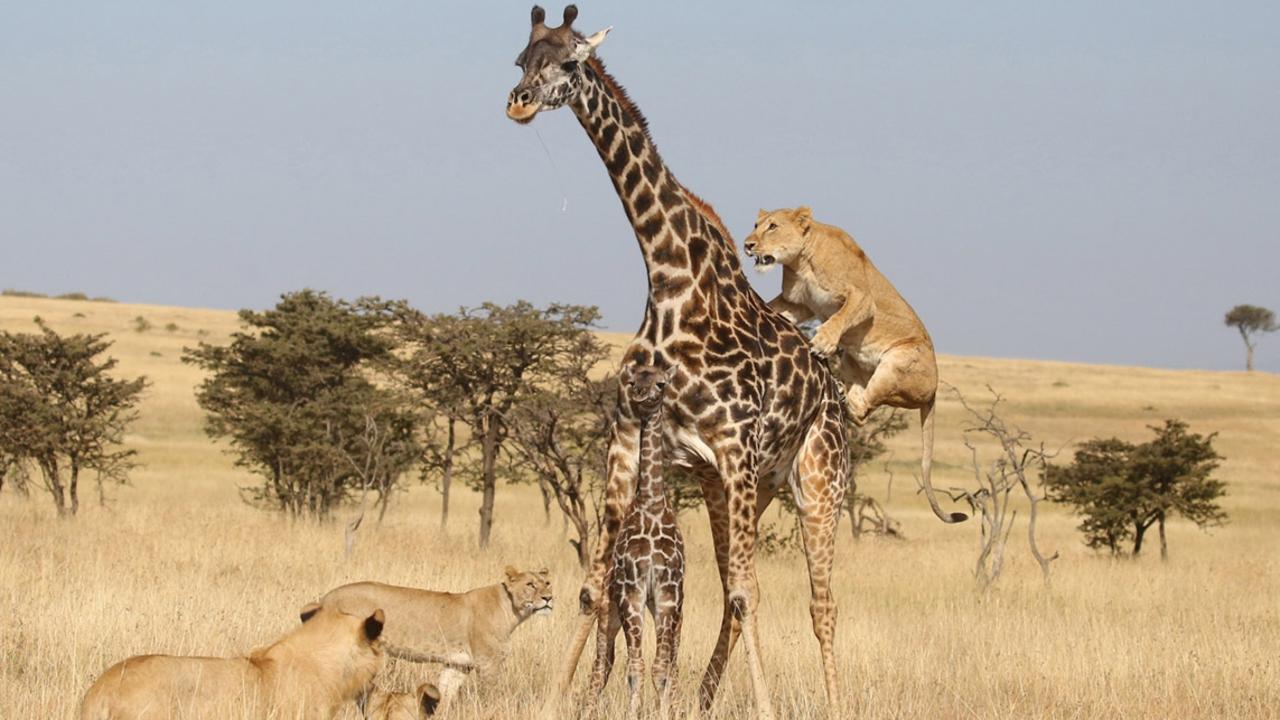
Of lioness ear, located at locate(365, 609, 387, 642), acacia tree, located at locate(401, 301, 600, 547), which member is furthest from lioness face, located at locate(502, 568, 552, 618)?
acacia tree, located at locate(401, 301, 600, 547)

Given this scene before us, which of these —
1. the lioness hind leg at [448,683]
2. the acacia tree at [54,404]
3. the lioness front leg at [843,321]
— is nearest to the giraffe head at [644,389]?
the lioness front leg at [843,321]

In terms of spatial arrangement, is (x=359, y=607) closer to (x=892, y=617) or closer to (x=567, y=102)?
(x=567, y=102)

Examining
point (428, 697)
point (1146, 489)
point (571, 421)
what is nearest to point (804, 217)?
point (428, 697)

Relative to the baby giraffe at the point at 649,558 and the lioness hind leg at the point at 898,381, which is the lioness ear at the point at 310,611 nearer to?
the baby giraffe at the point at 649,558

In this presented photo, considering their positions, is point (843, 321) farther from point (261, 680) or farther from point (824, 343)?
point (261, 680)

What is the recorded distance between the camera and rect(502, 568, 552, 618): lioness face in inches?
348

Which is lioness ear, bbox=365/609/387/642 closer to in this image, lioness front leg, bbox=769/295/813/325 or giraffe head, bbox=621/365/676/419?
giraffe head, bbox=621/365/676/419

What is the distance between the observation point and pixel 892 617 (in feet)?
47.0

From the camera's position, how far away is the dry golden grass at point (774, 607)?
859 cm

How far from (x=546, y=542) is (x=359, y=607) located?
13068 mm

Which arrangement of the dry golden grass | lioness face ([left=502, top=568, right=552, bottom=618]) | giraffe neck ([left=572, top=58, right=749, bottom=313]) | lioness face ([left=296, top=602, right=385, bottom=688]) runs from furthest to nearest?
lioness face ([left=502, top=568, right=552, bottom=618]), the dry golden grass, giraffe neck ([left=572, top=58, right=749, bottom=313]), lioness face ([left=296, top=602, right=385, bottom=688])

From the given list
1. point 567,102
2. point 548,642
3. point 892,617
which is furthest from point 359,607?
point 892,617

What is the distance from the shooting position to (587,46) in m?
6.39

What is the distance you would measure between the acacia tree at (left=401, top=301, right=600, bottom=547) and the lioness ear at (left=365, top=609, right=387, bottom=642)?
13.6 metres
